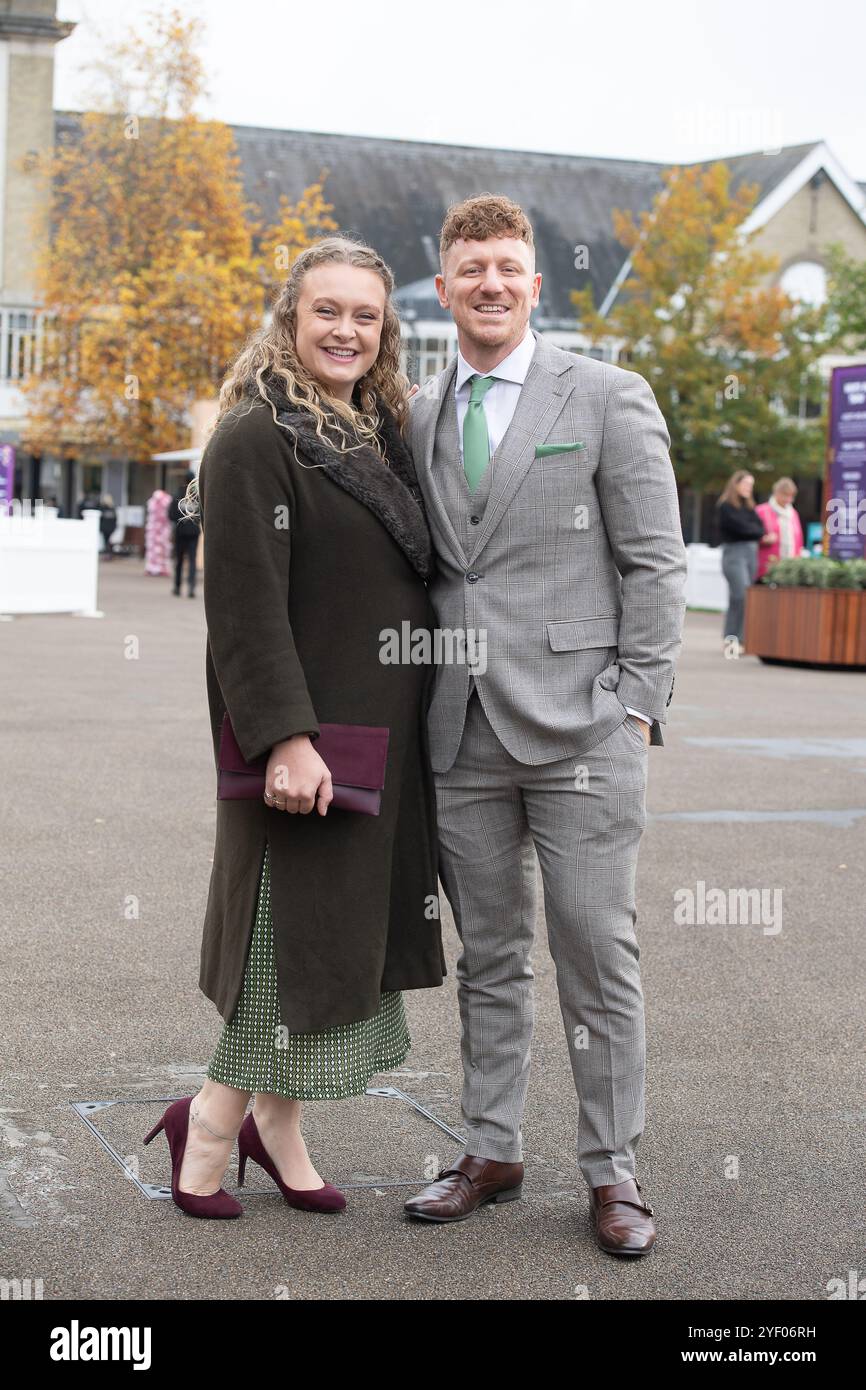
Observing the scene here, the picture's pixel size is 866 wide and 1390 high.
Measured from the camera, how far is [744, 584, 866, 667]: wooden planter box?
18.1 meters

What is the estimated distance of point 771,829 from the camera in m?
8.84

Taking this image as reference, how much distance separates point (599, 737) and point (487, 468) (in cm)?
63

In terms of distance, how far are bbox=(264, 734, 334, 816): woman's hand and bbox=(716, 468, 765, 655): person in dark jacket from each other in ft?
50.1

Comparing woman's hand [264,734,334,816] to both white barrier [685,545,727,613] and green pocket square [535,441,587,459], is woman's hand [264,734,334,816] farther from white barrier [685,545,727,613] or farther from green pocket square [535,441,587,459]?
white barrier [685,545,727,613]

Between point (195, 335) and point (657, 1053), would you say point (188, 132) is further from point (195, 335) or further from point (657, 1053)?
point (657, 1053)

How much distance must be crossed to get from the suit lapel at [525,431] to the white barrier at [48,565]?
729 inches

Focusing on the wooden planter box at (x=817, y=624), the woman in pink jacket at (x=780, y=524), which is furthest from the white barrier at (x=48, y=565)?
the wooden planter box at (x=817, y=624)

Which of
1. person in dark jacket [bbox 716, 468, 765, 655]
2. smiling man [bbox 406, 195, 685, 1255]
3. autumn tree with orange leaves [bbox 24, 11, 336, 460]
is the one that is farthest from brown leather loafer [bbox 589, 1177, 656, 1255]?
autumn tree with orange leaves [bbox 24, 11, 336, 460]

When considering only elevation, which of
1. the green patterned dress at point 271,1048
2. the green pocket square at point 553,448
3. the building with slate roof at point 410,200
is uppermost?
the building with slate roof at point 410,200

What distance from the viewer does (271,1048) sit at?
3777 millimetres

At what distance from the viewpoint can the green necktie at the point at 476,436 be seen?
12.8ft

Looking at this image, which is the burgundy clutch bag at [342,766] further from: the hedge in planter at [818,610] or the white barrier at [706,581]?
the white barrier at [706,581]

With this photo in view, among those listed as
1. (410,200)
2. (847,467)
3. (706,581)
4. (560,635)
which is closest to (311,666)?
(560,635)

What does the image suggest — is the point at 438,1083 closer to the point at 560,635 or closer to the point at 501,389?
the point at 560,635
